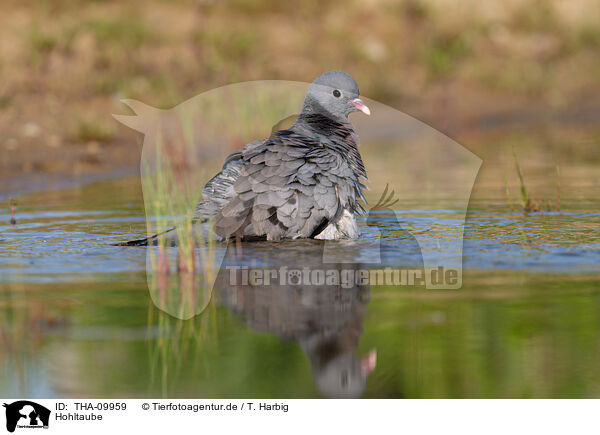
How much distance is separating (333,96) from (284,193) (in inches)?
52.0

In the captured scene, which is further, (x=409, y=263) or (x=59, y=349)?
(x=409, y=263)

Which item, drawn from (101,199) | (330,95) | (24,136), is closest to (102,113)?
(24,136)

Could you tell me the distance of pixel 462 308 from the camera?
4.99 m
